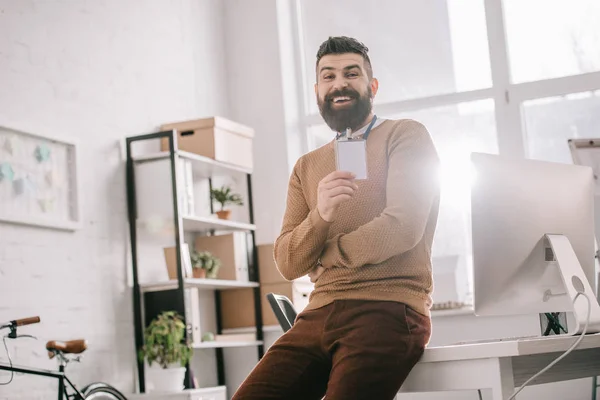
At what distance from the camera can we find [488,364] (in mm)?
1794

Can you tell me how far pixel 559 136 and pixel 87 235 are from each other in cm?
287

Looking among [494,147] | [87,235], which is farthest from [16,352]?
[494,147]

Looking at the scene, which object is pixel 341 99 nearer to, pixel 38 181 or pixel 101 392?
pixel 38 181

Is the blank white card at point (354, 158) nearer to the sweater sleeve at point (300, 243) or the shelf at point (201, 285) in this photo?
the sweater sleeve at point (300, 243)

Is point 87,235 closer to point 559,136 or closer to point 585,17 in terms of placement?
point 559,136

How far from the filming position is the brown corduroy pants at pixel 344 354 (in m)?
1.79

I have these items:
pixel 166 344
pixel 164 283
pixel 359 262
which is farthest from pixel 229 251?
pixel 359 262

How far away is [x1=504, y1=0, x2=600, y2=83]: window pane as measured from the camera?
536 centimetres

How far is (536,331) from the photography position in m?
4.95

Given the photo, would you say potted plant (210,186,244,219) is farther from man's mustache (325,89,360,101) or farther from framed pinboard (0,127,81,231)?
man's mustache (325,89,360,101)

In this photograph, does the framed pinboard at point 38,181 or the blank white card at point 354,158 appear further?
the framed pinboard at point 38,181

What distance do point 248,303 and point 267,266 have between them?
263 mm

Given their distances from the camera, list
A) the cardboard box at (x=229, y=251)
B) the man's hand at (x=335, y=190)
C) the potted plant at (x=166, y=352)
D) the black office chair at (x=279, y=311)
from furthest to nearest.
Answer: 1. the cardboard box at (x=229, y=251)
2. the potted plant at (x=166, y=352)
3. the black office chair at (x=279, y=311)
4. the man's hand at (x=335, y=190)

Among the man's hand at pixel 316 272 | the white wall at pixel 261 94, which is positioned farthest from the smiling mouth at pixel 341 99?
the white wall at pixel 261 94
